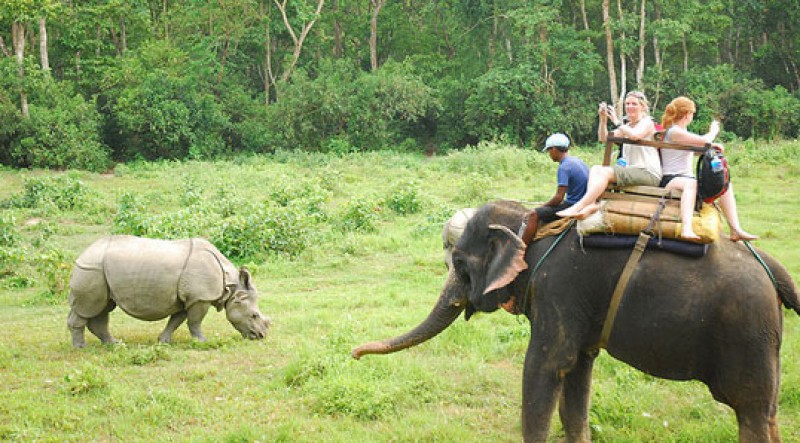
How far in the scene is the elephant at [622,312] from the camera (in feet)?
17.8

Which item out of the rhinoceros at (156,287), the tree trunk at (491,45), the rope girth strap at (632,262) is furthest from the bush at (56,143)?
the rope girth strap at (632,262)

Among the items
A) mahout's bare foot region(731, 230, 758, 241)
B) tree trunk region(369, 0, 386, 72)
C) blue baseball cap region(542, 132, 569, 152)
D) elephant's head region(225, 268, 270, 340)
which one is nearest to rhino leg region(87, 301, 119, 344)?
elephant's head region(225, 268, 270, 340)

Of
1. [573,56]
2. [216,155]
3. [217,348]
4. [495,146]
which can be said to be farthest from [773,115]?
[217,348]

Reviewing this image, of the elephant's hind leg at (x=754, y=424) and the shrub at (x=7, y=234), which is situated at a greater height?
the elephant's hind leg at (x=754, y=424)

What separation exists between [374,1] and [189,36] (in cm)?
1112

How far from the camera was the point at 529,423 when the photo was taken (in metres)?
6.07

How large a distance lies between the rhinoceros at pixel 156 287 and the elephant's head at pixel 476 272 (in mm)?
4318

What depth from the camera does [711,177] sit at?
228 inches

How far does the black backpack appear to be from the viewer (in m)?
5.75

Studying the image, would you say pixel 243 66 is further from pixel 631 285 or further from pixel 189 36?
pixel 631 285

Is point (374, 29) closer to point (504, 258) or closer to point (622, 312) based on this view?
point (504, 258)

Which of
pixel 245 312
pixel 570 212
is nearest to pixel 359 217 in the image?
pixel 245 312

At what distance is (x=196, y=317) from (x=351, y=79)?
115 feet

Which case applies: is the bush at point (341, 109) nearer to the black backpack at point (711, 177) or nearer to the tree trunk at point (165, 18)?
the tree trunk at point (165, 18)
